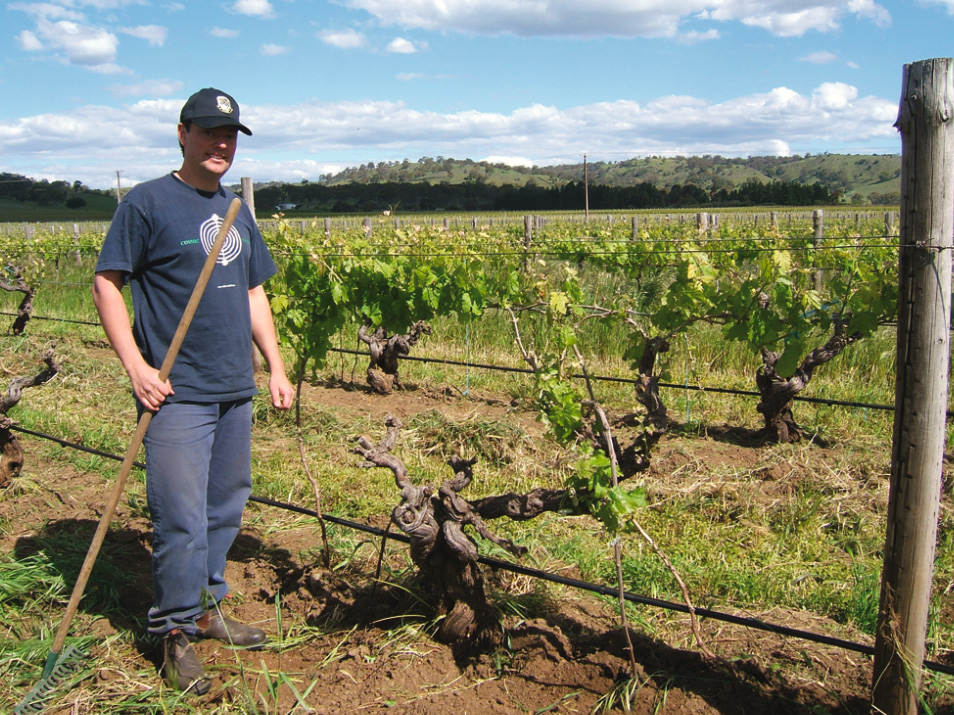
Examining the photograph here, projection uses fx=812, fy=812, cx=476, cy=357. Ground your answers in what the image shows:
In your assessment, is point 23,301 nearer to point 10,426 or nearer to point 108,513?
point 10,426

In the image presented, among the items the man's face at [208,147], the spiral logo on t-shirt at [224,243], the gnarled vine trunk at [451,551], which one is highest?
the man's face at [208,147]

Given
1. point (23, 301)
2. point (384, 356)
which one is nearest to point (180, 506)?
point (384, 356)

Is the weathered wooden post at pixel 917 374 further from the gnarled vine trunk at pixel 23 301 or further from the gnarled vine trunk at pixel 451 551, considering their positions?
the gnarled vine trunk at pixel 23 301

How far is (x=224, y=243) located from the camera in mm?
2807

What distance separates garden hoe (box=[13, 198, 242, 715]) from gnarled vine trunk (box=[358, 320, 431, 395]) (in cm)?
454

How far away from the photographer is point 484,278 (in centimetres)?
698

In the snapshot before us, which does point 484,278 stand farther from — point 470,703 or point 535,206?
point 535,206

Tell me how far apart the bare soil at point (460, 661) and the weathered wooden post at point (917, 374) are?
1.11 feet

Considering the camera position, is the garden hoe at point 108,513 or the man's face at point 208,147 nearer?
the garden hoe at point 108,513

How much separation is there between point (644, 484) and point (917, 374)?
2.57 meters

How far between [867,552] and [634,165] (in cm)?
10295

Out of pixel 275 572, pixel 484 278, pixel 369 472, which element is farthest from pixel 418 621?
pixel 484 278

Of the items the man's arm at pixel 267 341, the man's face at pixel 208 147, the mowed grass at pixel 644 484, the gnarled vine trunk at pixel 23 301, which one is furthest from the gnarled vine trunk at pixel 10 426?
the gnarled vine trunk at pixel 23 301

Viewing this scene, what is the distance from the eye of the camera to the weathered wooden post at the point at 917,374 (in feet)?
6.88
